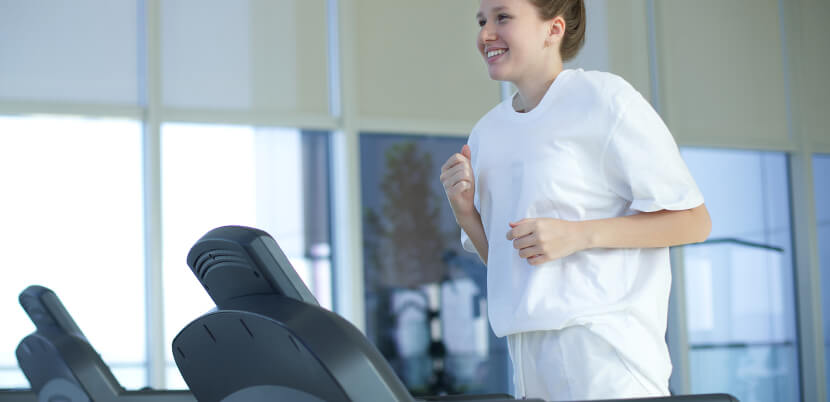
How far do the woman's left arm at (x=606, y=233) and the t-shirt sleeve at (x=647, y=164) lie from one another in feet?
0.07

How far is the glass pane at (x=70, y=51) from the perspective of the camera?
4.25m

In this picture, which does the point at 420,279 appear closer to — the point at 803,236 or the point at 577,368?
the point at 803,236

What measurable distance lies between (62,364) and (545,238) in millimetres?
666

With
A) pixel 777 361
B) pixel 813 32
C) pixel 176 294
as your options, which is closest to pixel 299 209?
pixel 176 294

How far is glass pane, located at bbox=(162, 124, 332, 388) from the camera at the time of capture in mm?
4473

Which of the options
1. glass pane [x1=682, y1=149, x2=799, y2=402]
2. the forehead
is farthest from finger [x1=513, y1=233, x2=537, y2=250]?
glass pane [x1=682, y1=149, x2=799, y2=402]

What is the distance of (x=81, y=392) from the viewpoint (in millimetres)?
1146

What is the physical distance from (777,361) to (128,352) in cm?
424

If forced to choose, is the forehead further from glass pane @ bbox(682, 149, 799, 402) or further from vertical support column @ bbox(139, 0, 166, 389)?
glass pane @ bbox(682, 149, 799, 402)

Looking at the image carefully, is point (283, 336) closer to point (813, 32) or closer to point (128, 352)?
point (128, 352)

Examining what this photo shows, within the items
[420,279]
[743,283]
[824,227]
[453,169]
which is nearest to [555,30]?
[453,169]

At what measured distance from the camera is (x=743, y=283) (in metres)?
5.73

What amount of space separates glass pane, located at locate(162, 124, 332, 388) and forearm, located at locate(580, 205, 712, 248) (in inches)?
141

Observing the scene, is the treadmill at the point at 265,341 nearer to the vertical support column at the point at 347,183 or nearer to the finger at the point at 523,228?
the finger at the point at 523,228
